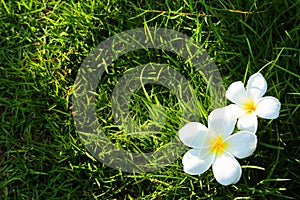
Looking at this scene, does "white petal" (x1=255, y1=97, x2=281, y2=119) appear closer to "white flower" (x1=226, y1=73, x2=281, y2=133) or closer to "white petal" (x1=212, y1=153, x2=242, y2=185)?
"white flower" (x1=226, y1=73, x2=281, y2=133)

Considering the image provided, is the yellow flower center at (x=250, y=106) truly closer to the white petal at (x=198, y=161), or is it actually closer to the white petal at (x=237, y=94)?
the white petal at (x=237, y=94)

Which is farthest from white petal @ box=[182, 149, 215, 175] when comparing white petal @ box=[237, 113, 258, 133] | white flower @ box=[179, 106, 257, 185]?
white petal @ box=[237, 113, 258, 133]

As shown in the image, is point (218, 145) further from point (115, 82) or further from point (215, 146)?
point (115, 82)

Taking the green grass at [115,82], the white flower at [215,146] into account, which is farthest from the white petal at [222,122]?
the green grass at [115,82]

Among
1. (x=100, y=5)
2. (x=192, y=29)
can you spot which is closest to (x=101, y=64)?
(x=100, y=5)

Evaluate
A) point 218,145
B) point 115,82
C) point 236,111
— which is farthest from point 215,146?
point 115,82

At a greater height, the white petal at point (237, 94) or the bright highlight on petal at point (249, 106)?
the white petal at point (237, 94)

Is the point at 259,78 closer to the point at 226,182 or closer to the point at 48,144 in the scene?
the point at 226,182

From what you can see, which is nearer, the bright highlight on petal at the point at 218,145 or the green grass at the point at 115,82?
the bright highlight on petal at the point at 218,145
